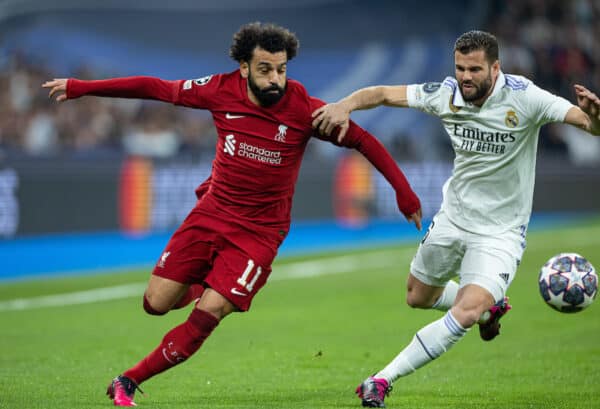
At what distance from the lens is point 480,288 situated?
7.20 meters

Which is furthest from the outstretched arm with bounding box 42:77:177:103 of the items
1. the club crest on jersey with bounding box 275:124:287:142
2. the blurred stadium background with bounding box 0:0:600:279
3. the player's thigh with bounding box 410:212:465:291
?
the blurred stadium background with bounding box 0:0:600:279

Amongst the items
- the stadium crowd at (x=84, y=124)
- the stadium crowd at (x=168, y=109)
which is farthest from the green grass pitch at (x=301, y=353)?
the stadium crowd at (x=168, y=109)

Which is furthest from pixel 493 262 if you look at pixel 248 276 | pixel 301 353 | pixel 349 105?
pixel 301 353

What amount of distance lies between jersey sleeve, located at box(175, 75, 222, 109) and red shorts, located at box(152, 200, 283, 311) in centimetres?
76

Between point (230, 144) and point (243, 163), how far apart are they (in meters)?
0.17

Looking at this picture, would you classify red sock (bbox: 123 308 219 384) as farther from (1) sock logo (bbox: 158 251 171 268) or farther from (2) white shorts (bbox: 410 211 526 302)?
(2) white shorts (bbox: 410 211 526 302)

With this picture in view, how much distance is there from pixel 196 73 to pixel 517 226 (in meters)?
20.6

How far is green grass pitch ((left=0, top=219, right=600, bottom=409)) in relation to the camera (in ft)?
25.5

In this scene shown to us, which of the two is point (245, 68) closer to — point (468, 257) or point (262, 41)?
point (262, 41)

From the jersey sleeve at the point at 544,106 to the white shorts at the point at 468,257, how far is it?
2.69ft

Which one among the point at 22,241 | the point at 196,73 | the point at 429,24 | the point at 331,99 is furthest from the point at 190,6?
the point at 22,241

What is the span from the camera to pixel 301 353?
10.5m

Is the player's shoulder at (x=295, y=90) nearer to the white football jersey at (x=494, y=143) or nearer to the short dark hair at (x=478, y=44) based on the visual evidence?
the white football jersey at (x=494, y=143)

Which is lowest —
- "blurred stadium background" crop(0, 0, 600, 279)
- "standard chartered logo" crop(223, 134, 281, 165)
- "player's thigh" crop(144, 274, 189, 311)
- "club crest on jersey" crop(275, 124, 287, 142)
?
"blurred stadium background" crop(0, 0, 600, 279)
